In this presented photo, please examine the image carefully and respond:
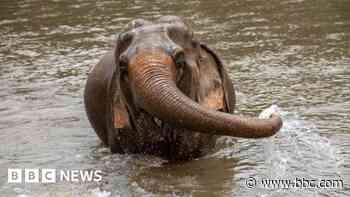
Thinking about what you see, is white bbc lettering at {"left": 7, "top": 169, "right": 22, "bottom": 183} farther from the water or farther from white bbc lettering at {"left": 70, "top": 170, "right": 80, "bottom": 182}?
white bbc lettering at {"left": 70, "top": 170, "right": 80, "bottom": 182}

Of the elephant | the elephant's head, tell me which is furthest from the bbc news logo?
the elephant's head

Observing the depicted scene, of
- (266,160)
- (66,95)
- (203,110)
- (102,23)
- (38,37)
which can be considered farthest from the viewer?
(102,23)

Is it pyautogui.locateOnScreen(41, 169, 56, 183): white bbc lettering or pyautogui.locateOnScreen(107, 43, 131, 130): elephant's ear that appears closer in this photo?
pyautogui.locateOnScreen(107, 43, 131, 130): elephant's ear

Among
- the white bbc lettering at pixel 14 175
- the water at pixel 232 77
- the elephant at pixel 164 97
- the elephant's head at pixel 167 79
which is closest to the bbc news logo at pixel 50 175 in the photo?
the white bbc lettering at pixel 14 175

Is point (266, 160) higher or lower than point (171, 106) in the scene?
lower

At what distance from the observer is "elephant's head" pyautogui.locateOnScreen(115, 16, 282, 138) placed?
5.64 metres

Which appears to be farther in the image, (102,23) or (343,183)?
(102,23)

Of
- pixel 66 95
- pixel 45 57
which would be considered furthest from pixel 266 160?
pixel 45 57

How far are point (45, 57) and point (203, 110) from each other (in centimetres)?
703

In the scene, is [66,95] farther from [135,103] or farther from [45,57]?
[135,103]

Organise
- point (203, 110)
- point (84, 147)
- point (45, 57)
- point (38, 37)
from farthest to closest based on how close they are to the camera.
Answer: point (38, 37) → point (45, 57) → point (84, 147) → point (203, 110)

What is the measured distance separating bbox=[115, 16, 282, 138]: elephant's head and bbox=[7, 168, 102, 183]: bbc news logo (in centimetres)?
76

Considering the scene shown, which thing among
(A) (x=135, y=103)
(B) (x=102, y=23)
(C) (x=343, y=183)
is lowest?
(B) (x=102, y=23)

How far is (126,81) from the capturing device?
638 cm
